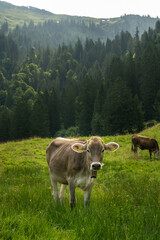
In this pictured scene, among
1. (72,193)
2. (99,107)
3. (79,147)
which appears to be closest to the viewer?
(79,147)

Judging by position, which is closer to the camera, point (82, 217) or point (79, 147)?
point (82, 217)

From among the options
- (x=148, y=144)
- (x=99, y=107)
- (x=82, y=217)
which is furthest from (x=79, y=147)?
(x=99, y=107)

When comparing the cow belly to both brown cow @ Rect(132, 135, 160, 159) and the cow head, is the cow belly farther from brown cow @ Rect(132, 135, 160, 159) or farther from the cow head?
Answer: brown cow @ Rect(132, 135, 160, 159)

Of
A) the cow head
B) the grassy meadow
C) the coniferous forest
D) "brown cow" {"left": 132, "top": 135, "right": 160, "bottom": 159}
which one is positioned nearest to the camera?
the grassy meadow

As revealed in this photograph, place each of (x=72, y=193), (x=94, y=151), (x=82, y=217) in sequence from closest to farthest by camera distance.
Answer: (x=82, y=217)
(x=94, y=151)
(x=72, y=193)

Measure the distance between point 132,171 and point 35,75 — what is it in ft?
522

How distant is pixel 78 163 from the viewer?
687 centimetres

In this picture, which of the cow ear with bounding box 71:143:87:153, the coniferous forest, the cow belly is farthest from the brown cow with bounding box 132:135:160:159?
the coniferous forest

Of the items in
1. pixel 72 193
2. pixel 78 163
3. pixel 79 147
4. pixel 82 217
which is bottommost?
pixel 72 193

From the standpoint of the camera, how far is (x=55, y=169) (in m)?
7.93

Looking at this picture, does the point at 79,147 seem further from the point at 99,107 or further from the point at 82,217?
the point at 99,107

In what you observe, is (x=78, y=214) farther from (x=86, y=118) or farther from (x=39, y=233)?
(x=86, y=118)

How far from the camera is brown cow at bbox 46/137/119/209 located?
625 cm

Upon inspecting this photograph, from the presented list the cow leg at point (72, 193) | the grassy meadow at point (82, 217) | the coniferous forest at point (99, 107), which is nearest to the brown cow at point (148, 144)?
the grassy meadow at point (82, 217)
